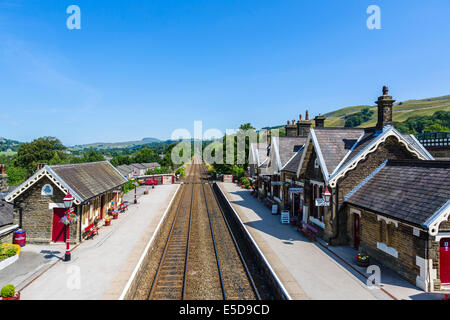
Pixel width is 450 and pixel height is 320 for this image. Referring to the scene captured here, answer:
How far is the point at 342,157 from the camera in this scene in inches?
704

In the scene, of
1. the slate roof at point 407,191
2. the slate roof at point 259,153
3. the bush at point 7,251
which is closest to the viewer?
the slate roof at point 407,191

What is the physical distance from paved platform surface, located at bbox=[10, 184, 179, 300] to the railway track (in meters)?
1.79

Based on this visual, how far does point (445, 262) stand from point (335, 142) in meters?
9.71

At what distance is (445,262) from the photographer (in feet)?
36.5

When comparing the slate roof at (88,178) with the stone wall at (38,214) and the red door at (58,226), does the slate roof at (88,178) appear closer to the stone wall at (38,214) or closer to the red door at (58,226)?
the stone wall at (38,214)

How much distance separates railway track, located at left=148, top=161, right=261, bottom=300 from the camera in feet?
40.7

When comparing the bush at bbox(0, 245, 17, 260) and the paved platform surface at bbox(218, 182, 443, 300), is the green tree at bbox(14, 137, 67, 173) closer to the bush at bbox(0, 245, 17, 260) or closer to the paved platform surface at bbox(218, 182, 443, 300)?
the bush at bbox(0, 245, 17, 260)

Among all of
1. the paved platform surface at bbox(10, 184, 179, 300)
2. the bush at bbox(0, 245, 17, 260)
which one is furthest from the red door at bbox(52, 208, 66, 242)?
the bush at bbox(0, 245, 17, 260)

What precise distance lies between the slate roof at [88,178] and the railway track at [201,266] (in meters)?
6.59

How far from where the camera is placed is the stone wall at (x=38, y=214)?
17172 millimetres

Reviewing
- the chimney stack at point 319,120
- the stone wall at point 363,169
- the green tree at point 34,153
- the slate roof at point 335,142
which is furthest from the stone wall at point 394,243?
the green tree at point 34,153
